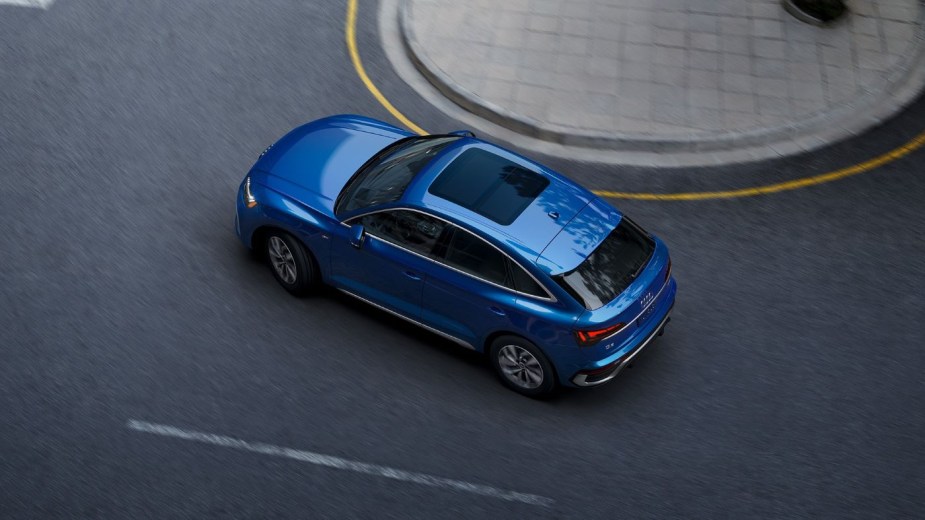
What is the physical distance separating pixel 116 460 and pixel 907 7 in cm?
1275

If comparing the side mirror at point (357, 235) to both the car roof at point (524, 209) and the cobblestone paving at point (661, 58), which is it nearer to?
the car roof at point (524, 209)

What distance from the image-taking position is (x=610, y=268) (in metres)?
9.36

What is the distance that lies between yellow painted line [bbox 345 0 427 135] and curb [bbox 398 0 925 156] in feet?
2.48

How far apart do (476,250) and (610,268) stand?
1.26 m

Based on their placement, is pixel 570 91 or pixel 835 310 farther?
pixel 570 91

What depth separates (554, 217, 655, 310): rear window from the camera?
9.10 m

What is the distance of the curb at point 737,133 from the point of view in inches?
497

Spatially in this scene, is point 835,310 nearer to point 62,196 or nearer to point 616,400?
point 616,400

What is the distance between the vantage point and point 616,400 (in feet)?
32.3

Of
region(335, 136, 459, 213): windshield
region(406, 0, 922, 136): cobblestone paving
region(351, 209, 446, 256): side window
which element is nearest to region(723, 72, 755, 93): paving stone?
region(406, 0, 922, 136): cobblestone paving

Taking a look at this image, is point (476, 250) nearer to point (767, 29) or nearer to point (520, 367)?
point (520, 367)

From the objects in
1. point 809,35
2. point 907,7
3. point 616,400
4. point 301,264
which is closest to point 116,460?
point 301,264

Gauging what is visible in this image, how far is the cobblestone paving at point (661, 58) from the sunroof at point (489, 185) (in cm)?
307

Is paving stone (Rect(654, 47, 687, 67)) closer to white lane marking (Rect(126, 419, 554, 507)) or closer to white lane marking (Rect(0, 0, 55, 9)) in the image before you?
white lane marking (Rect(126, 419, 554, 507))
